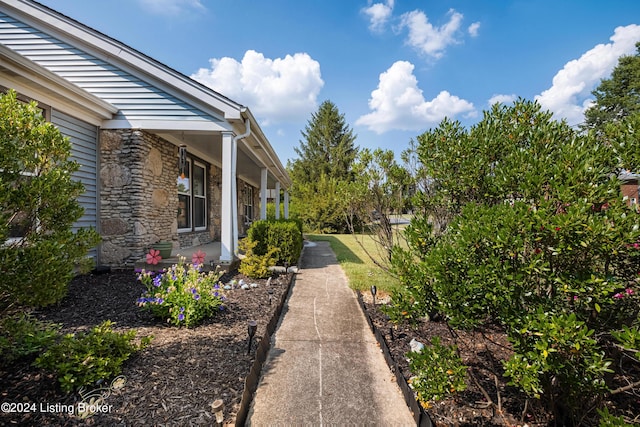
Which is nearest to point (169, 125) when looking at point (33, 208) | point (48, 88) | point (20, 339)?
point (48, 88)

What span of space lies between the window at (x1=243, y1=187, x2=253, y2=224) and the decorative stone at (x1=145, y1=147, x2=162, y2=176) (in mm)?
7898

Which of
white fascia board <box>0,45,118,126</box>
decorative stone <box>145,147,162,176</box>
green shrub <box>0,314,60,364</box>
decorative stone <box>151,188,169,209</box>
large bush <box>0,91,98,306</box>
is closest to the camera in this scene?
large bush <box>0,91,98,306</box>

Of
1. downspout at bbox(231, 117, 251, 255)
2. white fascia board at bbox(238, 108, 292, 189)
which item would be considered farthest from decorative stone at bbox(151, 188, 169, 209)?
white fascia board at bbox(238, 108, 292, 189)

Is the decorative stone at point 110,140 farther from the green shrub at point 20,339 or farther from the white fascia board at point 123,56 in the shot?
the green shrub at point 20,339

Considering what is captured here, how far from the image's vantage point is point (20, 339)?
237 cm

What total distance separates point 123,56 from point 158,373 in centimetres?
608

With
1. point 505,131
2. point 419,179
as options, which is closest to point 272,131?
point 419,179

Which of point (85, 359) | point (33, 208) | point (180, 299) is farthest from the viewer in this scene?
point (180, 299)

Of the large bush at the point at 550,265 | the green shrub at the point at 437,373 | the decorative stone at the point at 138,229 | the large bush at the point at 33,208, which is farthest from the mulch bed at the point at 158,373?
the decorative stone at the point at 138,229

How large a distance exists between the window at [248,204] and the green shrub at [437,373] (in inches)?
521

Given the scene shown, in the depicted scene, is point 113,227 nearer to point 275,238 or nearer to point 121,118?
point 121,118

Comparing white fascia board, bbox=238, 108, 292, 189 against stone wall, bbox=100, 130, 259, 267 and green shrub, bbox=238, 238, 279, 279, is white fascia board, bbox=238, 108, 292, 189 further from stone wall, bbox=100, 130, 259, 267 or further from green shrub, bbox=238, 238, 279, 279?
green shrub, bbox=238, 238, 279, 279

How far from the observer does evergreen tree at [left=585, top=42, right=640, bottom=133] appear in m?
23.9

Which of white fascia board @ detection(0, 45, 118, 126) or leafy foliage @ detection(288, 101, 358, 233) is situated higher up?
leafy foliage @ detection(288, 101, 358, 233)
